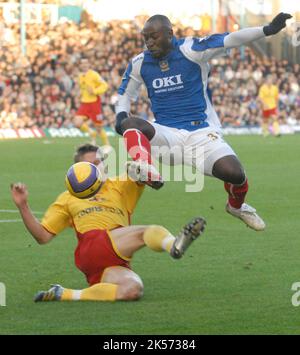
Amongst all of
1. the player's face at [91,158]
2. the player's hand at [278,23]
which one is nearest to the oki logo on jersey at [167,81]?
the player's hand at [278,23]

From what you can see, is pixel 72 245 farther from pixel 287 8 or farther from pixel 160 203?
pixel 287 8

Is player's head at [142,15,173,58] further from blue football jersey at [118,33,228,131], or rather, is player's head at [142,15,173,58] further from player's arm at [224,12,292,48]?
player's arm at [224,12,292,48]

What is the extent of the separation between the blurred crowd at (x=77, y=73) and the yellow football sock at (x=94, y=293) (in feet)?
98.3

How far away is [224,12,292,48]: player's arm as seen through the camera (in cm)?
926

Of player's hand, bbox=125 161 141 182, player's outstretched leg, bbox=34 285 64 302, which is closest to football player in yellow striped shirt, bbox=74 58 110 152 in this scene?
player's hand, bbox=125 161 141 182

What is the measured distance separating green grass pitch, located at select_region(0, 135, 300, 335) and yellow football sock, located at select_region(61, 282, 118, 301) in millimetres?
137

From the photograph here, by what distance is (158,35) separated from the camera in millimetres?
10148

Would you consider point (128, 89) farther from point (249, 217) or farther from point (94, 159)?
point (94, 159)

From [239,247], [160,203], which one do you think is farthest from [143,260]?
[160,203]

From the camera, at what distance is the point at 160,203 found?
16.2 meters

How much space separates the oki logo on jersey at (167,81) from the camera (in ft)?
34.4

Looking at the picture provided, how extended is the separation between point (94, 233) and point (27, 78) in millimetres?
30963

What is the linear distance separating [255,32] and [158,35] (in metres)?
1.04

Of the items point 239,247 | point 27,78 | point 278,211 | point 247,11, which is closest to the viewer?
point 239,247
